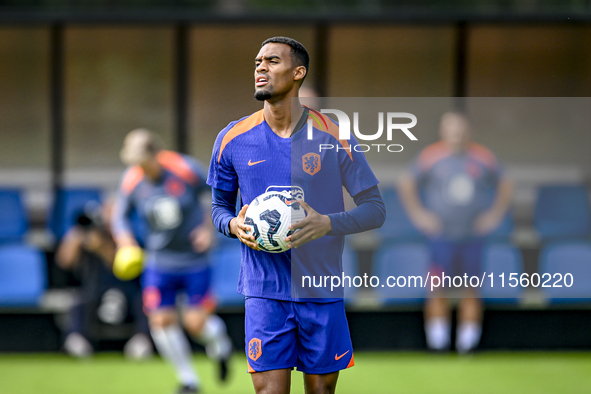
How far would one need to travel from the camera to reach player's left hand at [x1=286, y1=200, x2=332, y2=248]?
2492 millimetres

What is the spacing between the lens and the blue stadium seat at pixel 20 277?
598 cm

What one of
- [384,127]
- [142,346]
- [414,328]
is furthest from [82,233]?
[384,127]

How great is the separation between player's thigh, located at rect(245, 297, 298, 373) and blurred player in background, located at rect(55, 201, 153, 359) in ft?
11.4

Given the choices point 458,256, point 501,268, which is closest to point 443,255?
point 458,256

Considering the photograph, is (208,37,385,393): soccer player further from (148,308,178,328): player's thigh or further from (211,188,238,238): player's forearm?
(148,308,178,328): player's thigh

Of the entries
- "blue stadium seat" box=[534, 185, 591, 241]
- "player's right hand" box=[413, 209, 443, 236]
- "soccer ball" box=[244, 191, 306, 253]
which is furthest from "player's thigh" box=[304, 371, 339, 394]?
"blue stadium seat" box=[534, 185, 591, 241]

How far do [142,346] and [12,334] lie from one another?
1.14m

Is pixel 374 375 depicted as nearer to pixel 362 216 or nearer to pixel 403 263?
pixel 403 263

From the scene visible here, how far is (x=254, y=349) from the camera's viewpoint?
2.66m

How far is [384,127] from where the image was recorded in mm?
2859

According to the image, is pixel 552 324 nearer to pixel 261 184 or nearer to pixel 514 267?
pixel 514 267

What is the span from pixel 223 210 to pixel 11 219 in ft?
13.3

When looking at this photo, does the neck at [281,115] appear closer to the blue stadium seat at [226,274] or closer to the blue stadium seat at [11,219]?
the blue stadium seat at [226,274]

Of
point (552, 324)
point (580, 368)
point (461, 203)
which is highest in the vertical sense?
point (461, 203)
